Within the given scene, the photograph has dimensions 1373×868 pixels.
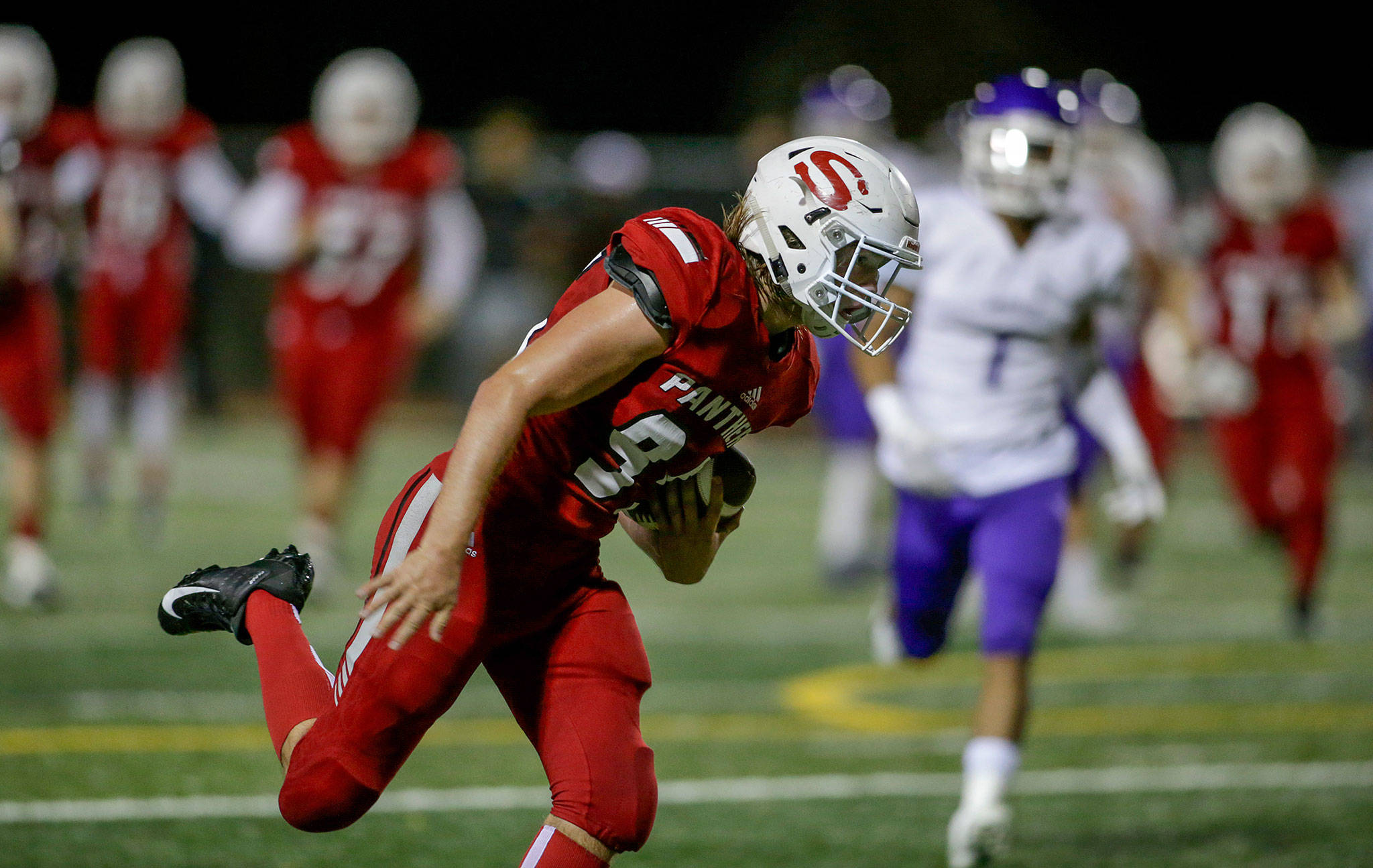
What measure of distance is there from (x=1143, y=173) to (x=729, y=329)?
634cm

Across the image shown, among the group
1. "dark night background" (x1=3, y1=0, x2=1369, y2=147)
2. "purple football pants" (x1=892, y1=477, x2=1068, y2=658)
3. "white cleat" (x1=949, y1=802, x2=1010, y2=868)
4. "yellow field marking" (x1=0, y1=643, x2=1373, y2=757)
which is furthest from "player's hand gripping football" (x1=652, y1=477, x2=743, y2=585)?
"dark night background" (x1=3, y1=0, x2=1369, y2=147)

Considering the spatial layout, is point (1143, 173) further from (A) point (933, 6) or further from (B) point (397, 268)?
(A) point (933, 6)

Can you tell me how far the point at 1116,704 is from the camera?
6344 millimetres

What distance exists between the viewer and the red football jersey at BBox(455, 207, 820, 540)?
9.84ft

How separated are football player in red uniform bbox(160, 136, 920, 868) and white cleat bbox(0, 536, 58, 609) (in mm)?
4316

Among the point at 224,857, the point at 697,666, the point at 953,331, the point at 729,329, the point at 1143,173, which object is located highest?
the point at 729,329

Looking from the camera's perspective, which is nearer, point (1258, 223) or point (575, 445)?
point (575, 445)

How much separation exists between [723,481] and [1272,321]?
225 inches

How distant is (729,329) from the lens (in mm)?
3033

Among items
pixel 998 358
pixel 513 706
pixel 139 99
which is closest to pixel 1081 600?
pixel 998 358

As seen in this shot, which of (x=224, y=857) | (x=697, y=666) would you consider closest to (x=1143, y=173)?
(x=697, y=666)

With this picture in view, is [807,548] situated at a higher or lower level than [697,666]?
lower

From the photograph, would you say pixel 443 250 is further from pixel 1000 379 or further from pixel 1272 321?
pixel 1000 379

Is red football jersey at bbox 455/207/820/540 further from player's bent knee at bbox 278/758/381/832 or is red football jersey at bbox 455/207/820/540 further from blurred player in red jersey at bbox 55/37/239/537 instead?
blurred player in red jersey at bbox 55/37/239/537
